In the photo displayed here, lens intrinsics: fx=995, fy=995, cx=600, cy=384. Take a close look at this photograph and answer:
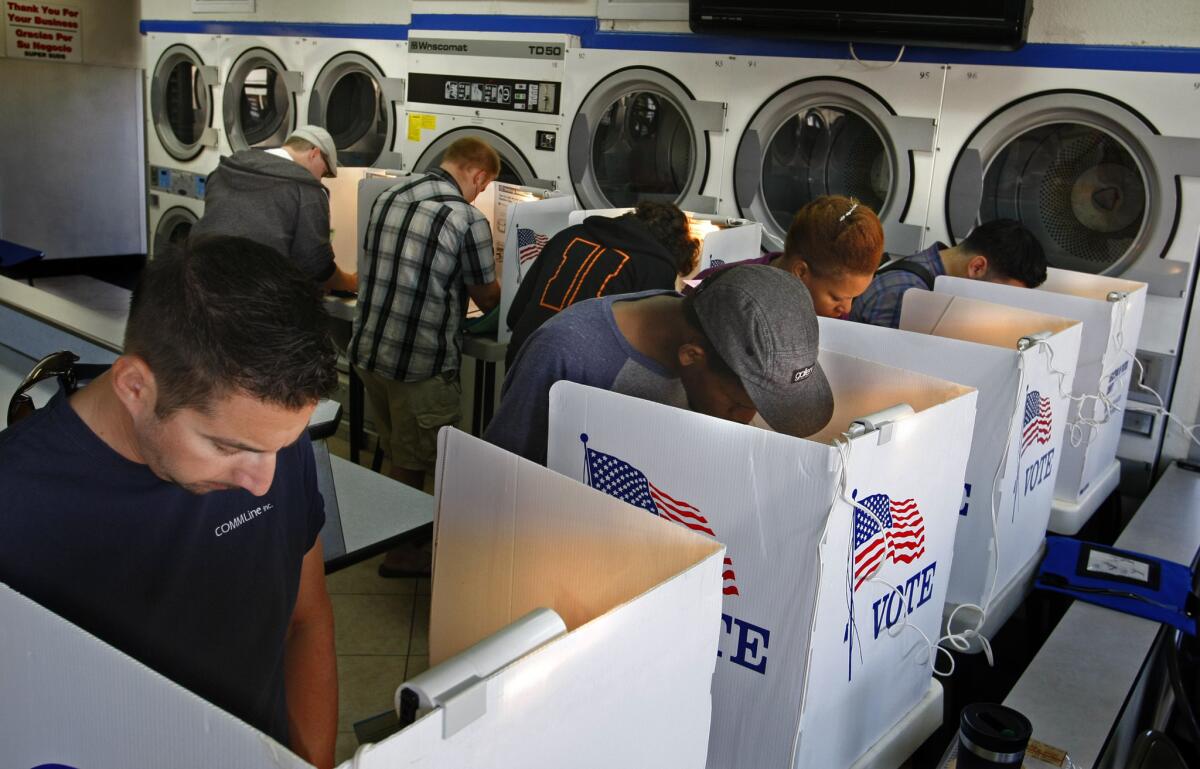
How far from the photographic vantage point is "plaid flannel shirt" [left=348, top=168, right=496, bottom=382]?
3549 mm

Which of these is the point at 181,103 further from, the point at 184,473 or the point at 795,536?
the point at 795,536

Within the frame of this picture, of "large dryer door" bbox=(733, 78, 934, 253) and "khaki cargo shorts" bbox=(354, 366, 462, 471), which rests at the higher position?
"large dryer door" bbox=(733, 78, 934, 253)

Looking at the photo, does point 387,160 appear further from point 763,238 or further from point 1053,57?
point 1053,57

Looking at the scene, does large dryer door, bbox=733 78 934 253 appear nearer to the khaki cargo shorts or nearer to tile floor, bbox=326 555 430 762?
the khaki cargo shorts

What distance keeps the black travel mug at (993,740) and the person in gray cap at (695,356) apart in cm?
50

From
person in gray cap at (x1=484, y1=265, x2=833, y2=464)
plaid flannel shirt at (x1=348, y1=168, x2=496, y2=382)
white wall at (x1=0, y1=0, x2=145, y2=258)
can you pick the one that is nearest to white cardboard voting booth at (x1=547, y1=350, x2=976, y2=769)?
person in gray cap at (x1=484, y1=265, x2=833, y2=464)

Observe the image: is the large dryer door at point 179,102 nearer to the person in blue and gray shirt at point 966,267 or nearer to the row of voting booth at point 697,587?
the person in blue and gray shirt at point 966,267

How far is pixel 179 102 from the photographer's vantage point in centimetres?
669

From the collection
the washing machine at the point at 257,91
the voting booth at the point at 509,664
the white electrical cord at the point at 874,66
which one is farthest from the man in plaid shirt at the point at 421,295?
the washing machine at the point at 257,91

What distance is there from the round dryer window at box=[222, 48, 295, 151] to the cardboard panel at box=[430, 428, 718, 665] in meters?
5.17

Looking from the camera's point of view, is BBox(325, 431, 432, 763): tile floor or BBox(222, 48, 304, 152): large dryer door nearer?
BBox(325, 431, 432, 763): tile floor

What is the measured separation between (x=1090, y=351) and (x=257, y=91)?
5.26m

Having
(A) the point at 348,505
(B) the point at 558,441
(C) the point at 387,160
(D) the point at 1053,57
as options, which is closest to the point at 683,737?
(B) the point at 558,441

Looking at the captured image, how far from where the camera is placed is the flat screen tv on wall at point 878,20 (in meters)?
3.26
